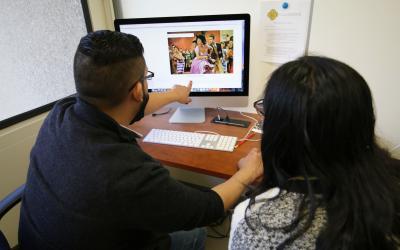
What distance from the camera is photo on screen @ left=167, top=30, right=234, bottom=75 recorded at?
1.33m

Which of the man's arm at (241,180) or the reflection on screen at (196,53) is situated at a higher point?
the reflection on screen at (196,53)

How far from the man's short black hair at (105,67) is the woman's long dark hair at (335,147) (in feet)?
1.37

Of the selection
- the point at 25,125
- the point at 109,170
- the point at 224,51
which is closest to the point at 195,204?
the point at 109,170

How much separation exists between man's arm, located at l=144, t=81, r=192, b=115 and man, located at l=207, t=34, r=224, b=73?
6.2 inches

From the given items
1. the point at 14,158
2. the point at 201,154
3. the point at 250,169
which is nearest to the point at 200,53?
the point at 201,154

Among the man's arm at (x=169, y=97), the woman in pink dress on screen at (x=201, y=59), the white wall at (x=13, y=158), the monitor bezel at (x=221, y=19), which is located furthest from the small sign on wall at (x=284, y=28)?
the white wall at (x=13, y=158)

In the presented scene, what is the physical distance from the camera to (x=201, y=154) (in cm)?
123

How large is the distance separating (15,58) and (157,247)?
1.21 metres

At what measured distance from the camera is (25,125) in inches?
60.9

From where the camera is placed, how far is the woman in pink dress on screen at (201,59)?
1.35 m

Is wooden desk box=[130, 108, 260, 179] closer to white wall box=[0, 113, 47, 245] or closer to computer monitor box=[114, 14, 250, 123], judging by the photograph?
computer monitor box=[114, 14, 250, 123]

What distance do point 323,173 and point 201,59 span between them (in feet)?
2.90

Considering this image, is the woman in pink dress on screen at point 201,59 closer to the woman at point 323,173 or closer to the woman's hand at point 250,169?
the woman's hand at point 250,169

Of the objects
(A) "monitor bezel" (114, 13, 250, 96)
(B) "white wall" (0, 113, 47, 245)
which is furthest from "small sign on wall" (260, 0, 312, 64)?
(B) "white wall" (0, 113, 47, 245)
